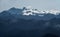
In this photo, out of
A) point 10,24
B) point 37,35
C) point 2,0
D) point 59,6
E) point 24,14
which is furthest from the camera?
point 2,0

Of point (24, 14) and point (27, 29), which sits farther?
point (24, 14)

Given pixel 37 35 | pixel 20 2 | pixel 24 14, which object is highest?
pixel 20 2

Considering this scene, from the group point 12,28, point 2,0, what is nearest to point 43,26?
point 12,28

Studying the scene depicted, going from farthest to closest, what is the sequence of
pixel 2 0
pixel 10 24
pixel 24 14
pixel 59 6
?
pixel 2 0 → pixel 59 6 → pixel 24 14 → pixel 10 24

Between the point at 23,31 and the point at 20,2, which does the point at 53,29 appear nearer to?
the point at 23,31

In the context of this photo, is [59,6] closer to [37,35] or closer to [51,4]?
[51,4]

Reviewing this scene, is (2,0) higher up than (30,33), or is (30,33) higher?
(2,0)
